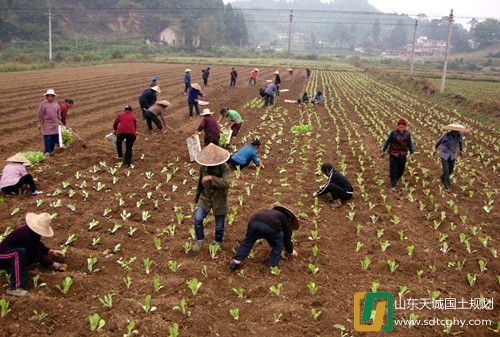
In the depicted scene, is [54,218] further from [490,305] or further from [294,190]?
[490,305]

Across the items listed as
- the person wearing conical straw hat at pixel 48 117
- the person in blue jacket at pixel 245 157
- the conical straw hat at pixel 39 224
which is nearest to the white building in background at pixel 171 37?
the person wearing conical straw hat at pixel 48 117

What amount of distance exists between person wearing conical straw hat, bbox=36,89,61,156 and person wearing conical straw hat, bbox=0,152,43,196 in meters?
2.42

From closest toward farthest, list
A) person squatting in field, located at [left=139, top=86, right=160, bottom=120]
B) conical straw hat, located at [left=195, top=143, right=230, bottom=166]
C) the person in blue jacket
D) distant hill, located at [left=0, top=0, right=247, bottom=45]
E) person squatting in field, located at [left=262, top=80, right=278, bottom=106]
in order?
conical straw hat, located at [left=195, top=143, right=230, bottom=166]
the person in blue jacket
person squatting in field, located at [left=139, top=86, right=160, bottom=120]
person squatting in field, located at [left=262, top=80, right=278, bottom=106]
distant hill, located at [left=0, top=0, right=247, bottom=45]

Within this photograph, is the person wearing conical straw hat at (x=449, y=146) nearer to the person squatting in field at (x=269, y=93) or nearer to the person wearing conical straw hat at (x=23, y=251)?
the person wearing conical straw hat at (x=23, y=251)

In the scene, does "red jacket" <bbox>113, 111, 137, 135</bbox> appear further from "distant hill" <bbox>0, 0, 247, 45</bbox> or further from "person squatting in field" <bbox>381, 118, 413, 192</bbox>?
"distant hill" <bbox>0, 0, 247, 45</bbox>

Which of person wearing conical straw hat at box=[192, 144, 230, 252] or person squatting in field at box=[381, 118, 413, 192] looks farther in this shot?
person squatting in field at box=[381, 118, 413, 192]

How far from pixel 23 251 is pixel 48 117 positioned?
20.5ft

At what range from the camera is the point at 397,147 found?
32.8 feet

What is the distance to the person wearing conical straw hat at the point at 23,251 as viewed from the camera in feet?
17.5

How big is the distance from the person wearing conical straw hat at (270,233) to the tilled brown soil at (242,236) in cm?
25

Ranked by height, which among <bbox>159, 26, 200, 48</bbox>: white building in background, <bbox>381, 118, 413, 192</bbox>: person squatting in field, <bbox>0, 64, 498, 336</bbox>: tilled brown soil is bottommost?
<bbox>0, 64, 498, 336</bbox>: tilled brown soil

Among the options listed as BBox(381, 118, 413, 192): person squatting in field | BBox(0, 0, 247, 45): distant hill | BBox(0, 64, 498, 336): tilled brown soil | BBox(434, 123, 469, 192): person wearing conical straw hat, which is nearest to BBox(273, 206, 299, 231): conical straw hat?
BBox(0, 64, 498, 336): tilled brown soil

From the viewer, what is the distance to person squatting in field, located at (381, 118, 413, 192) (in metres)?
9.91

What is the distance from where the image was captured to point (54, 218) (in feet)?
24.8
